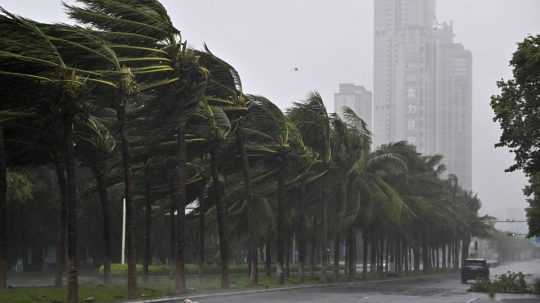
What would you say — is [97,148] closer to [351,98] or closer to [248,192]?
[248,192]

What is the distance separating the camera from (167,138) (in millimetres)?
42750

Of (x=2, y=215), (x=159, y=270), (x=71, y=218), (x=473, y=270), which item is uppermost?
(x=2, y=215)

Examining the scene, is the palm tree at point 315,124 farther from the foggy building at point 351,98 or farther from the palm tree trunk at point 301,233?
the foggy building at point 351,98

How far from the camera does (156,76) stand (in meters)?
38.8

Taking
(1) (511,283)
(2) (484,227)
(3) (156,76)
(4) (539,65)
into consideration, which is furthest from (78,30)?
(2) (484,227)

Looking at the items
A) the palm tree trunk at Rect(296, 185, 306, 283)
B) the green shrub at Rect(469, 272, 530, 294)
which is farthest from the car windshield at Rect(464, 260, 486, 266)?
the green shrub at Rect(469, 272, 530, 294)

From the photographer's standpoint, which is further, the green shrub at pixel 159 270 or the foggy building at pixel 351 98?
the foggy building at pixel 351 98

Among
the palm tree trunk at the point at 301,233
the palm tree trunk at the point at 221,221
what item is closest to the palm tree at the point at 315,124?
the palm tree trunk at the point at 301,233

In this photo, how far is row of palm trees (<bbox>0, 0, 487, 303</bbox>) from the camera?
3047cm

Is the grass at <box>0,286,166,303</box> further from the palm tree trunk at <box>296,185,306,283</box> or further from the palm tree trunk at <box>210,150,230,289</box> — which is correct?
the palm tree trunk at <box>296,185,306,283</box>

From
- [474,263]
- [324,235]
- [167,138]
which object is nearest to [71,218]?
[167,138]

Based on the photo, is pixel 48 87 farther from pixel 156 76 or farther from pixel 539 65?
pixel 539 65

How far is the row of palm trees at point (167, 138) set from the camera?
100.0 feet

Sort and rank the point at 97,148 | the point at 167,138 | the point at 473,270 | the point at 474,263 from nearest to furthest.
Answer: the point at 97,148 → the point at 167,138 → the point at 473,270 → the point at 474,263
